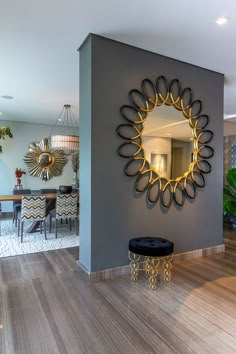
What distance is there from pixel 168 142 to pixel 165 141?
6cm

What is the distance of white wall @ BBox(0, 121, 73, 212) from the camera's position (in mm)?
7090

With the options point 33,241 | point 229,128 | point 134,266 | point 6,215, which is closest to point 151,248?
point 134,266

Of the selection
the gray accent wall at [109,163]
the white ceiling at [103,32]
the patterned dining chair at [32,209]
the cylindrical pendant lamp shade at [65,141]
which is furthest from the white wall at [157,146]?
the patterned dining chair at [32,209]

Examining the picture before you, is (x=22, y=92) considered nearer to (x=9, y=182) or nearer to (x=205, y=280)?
(x=9, y=182)

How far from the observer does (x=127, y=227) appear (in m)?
3.05

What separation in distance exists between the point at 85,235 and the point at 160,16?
2502 mm

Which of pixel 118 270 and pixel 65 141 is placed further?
pixel 65 141

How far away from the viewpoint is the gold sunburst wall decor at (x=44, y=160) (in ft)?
24.3

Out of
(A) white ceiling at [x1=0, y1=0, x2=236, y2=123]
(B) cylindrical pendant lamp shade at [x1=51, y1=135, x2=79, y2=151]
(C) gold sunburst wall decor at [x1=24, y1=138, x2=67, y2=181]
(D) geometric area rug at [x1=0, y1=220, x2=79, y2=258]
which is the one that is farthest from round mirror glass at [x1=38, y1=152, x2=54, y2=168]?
(A) white ceiling at [x1=0, y1=0, x2=236, y2=123]

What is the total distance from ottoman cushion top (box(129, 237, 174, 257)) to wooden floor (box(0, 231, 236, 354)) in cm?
39

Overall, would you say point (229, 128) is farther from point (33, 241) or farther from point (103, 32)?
point (33, 241)

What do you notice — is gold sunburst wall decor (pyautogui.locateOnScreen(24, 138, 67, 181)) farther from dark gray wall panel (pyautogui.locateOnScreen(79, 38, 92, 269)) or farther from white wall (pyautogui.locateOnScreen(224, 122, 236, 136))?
white wall (pyautogui.locateOnScreen(224, 122, 236, 136))

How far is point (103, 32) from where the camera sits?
2.74 metres

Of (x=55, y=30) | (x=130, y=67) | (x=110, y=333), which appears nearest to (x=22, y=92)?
(x=55, y=30)
